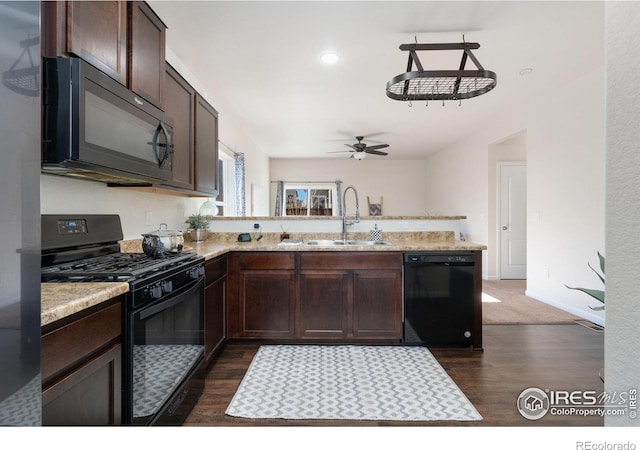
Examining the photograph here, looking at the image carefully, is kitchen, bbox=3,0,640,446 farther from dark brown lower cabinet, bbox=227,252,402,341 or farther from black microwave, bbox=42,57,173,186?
dark brown lower cabinet, bbox=227,252,402,341

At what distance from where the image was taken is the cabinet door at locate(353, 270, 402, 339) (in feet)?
8.91

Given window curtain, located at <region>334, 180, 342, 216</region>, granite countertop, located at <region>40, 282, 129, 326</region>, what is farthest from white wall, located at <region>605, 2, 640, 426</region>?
window curtain, located at <region>334, 180, 342, 216</region>

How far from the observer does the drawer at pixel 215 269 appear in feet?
7.47

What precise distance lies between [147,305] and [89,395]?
36cm

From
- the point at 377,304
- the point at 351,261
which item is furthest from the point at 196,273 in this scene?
the point at 377,304

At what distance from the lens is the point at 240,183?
532cm

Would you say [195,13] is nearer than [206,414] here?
No

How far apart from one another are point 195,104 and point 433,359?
104 inches

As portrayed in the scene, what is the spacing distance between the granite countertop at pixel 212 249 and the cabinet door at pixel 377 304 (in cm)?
23

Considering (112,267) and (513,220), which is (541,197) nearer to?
(513,220)

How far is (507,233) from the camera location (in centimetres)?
575

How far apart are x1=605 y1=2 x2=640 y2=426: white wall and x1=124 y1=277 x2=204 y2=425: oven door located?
1.48 metres
